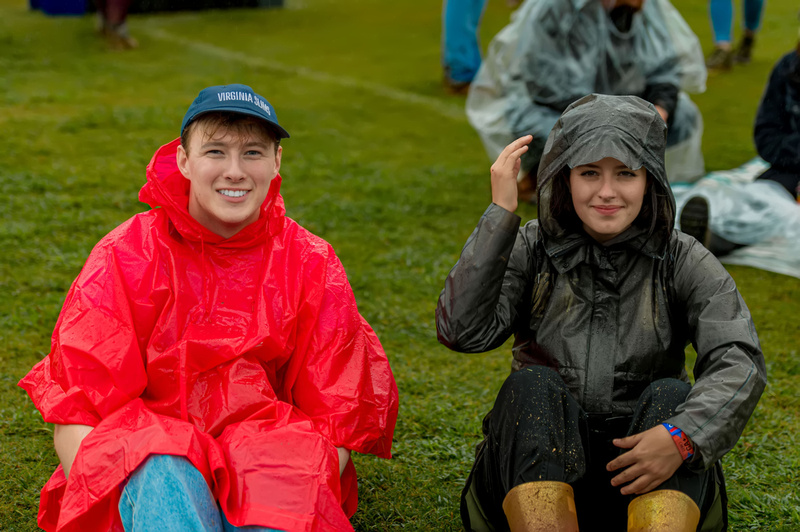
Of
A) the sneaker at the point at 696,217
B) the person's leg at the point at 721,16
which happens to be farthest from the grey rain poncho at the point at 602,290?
the person's leg at the point at 721,16

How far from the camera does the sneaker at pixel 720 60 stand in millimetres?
8695

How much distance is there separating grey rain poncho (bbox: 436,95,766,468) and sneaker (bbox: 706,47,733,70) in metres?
7.20

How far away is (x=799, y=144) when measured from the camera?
15.8 ft

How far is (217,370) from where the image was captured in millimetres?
2092

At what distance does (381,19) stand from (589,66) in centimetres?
742

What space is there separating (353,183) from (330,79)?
3308 mm

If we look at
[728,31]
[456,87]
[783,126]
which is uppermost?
[728,31]

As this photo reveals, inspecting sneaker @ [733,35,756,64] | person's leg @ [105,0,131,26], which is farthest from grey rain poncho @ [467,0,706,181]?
person's leg @ [105,0,131,26]

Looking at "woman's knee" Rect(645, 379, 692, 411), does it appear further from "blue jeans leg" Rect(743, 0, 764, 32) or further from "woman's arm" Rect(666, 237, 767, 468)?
"blue jeans leg" Rect(743, 0, 764, 32)

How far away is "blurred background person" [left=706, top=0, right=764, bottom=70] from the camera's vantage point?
8344mm

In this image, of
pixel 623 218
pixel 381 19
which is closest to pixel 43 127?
pixel 623 218

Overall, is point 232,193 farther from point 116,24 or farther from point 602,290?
point 116,24

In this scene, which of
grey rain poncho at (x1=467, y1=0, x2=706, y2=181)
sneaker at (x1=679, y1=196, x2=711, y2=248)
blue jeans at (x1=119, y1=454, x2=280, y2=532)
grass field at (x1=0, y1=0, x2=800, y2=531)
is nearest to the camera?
blue jeans at (x1=119, y1=454, x2=280, y2=532)

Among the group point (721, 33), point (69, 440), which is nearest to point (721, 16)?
point (721, 33)
